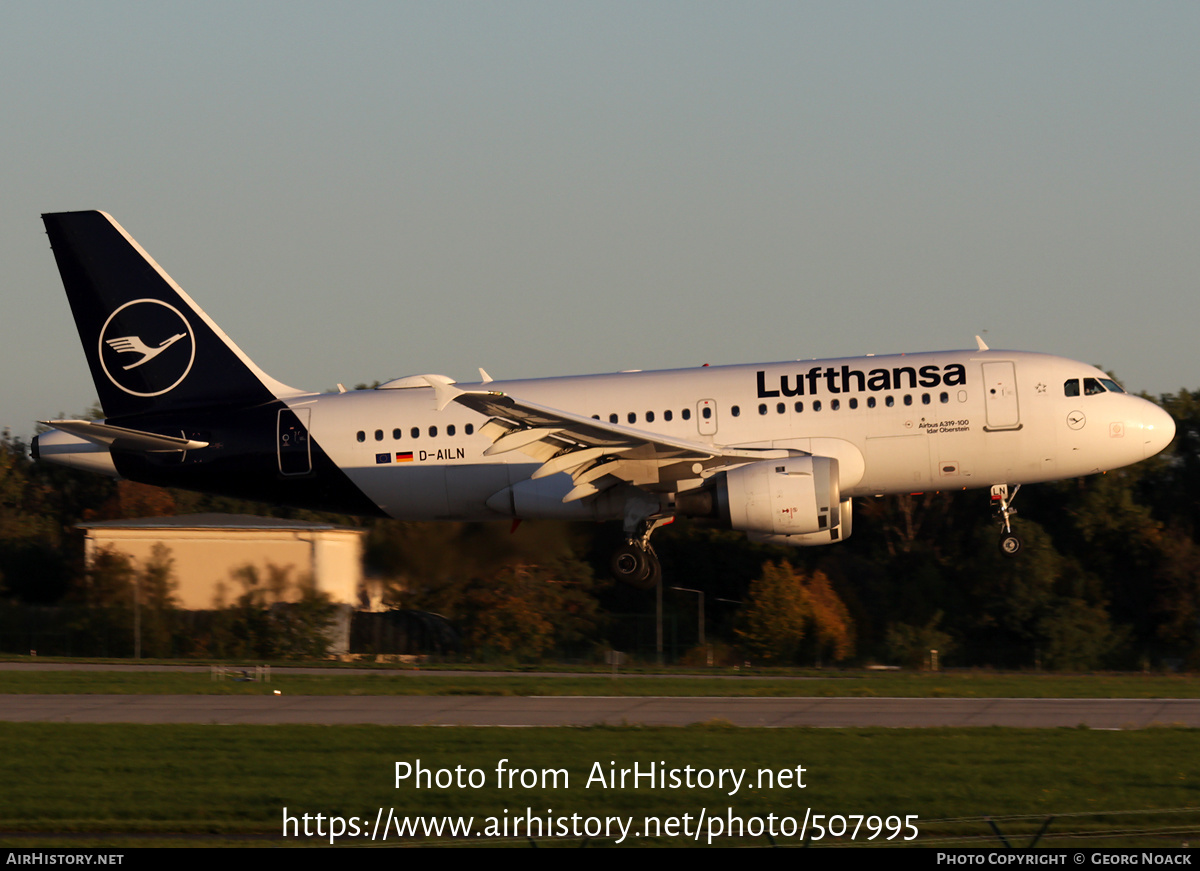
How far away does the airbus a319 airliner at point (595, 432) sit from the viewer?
28.5 m

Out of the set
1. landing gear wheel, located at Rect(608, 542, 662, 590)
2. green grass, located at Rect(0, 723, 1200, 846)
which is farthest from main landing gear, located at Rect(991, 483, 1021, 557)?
green grass, located at Rect(0, 723, 1200, 846)

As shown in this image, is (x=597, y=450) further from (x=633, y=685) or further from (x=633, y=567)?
(x=633, y=685)

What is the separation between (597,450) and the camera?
2859cm

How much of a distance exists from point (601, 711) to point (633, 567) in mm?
6469

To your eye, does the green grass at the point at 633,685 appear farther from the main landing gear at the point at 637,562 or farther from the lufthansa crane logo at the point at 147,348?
the lufthansa crane logo at the point at 147,348

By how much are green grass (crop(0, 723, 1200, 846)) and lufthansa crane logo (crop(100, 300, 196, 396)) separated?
11576 mm

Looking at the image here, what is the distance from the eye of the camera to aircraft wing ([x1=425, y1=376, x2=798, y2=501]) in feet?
89.4

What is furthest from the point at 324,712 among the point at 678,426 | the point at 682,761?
the point at 678,426

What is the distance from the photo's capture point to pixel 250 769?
17250 mm

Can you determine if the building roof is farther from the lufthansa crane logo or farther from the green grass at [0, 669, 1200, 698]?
the green grass at [0, 669, 1200, 698]

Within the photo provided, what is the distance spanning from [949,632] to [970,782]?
3121 cm

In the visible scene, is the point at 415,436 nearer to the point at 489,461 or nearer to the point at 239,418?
Answer: the point at 489,461

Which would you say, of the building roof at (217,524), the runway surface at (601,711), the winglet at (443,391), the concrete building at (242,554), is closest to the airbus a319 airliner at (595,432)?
the winglet at (443,391)

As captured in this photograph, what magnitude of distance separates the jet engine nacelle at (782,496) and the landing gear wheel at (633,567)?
220 centimetres
